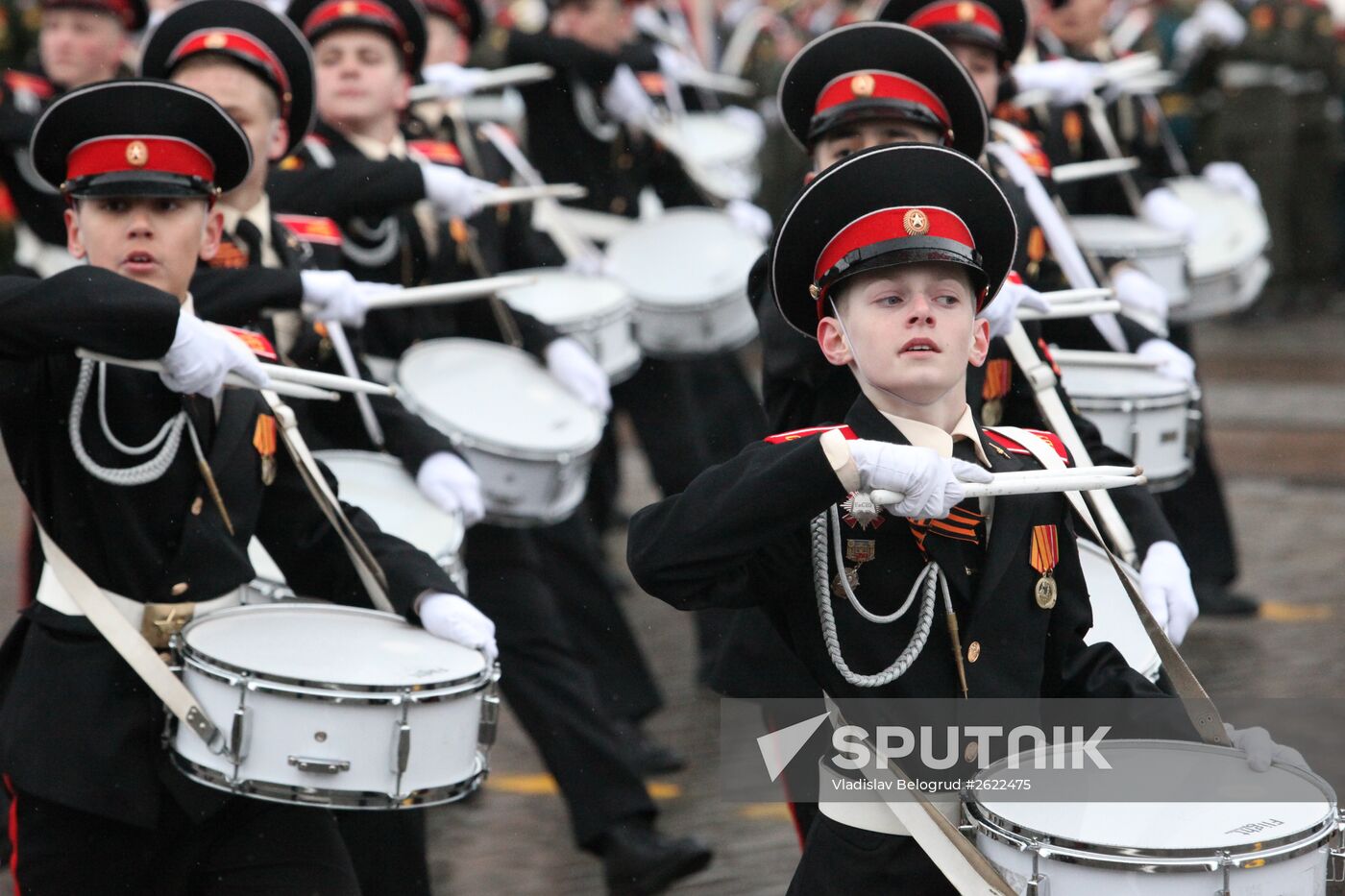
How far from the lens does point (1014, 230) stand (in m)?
3.00

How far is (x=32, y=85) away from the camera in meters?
7.20

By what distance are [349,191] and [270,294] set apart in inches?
47.9

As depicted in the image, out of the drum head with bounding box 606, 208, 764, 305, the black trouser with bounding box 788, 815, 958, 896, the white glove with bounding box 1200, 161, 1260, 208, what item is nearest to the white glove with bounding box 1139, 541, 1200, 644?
Answer: the black trouser with bounding box 788, 815, 958, 896

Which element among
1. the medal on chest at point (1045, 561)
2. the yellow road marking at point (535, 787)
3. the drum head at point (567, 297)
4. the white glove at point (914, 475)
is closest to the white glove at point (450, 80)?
the drum head at point (567, 297)

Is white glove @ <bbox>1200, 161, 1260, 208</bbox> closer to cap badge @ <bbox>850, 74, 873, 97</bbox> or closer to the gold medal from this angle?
cap badge @ <bbox>850, 74, 873, 97</bbox>

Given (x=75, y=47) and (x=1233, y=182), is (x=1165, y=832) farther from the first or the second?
(x=75, y=47)

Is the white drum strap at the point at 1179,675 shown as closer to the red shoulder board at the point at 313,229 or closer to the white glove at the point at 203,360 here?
the white glove at the point at 203,360

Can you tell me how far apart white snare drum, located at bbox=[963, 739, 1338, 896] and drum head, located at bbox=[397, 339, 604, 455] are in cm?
249

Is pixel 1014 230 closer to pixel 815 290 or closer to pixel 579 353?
pixel 815 290

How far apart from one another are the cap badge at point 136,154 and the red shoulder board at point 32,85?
393 centimetres

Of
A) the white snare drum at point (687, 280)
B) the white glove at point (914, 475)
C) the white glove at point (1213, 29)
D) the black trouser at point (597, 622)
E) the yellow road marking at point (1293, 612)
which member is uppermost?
the white glove at point (914, 475)

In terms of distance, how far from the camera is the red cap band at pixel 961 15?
14.6 ft

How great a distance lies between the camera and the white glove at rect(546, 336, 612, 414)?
17.9 ft

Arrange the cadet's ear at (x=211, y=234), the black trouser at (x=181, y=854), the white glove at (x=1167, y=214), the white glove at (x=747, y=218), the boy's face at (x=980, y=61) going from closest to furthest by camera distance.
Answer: the black trouser at (x=181, y=854)
the cadet's ear at (x=211, y=234)
the boy's face at (x=980, y=61)
the white glove at (x=1167, y=214)
the white glove at (x=747, y=218)
